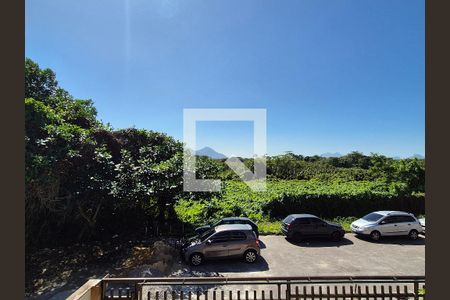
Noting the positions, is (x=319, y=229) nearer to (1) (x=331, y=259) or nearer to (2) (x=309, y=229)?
(2) (x=309, y=229)

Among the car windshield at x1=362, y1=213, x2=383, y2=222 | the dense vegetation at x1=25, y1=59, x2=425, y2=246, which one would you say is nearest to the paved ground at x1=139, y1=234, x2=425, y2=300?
the car windshield at x1=362, y1=213, x2=383, y2=222

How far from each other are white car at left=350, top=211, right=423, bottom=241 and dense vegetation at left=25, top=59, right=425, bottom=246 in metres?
3.31

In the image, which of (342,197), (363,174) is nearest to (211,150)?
(342,197)

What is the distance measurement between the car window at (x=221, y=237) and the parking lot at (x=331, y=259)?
88 cm

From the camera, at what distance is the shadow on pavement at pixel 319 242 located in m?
12.6

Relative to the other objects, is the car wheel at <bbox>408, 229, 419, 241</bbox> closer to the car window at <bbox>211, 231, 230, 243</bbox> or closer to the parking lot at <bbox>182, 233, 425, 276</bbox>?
the parking lot at <bbox>182, 233, 425, 276</bbox>

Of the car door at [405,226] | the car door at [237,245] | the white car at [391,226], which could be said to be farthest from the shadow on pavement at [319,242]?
the car door at [237,245]

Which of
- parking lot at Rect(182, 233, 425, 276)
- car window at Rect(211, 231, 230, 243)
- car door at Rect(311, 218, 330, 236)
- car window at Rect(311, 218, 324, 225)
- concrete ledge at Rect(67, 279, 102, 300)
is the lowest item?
parking lot at Rect(182, 233, 425, 276)

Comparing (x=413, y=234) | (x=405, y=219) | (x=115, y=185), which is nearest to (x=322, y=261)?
(x=405, y=219)

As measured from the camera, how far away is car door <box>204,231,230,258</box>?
33.0 feet

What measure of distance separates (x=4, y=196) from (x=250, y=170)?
2807 centimetres

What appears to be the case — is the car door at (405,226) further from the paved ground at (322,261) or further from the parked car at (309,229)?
the parked car at (309,229)

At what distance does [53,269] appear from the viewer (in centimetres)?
994

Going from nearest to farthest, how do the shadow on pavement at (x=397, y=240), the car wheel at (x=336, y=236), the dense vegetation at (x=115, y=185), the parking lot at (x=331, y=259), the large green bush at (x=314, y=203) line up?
the parking lot at (x=331, y=259) < the dense vegetation at (x=115, y=185) < the shadow on pavement at (x=397, y=240) < the car wheel at (x=336, y=236) < the large green bush at (x=314, y=203)
